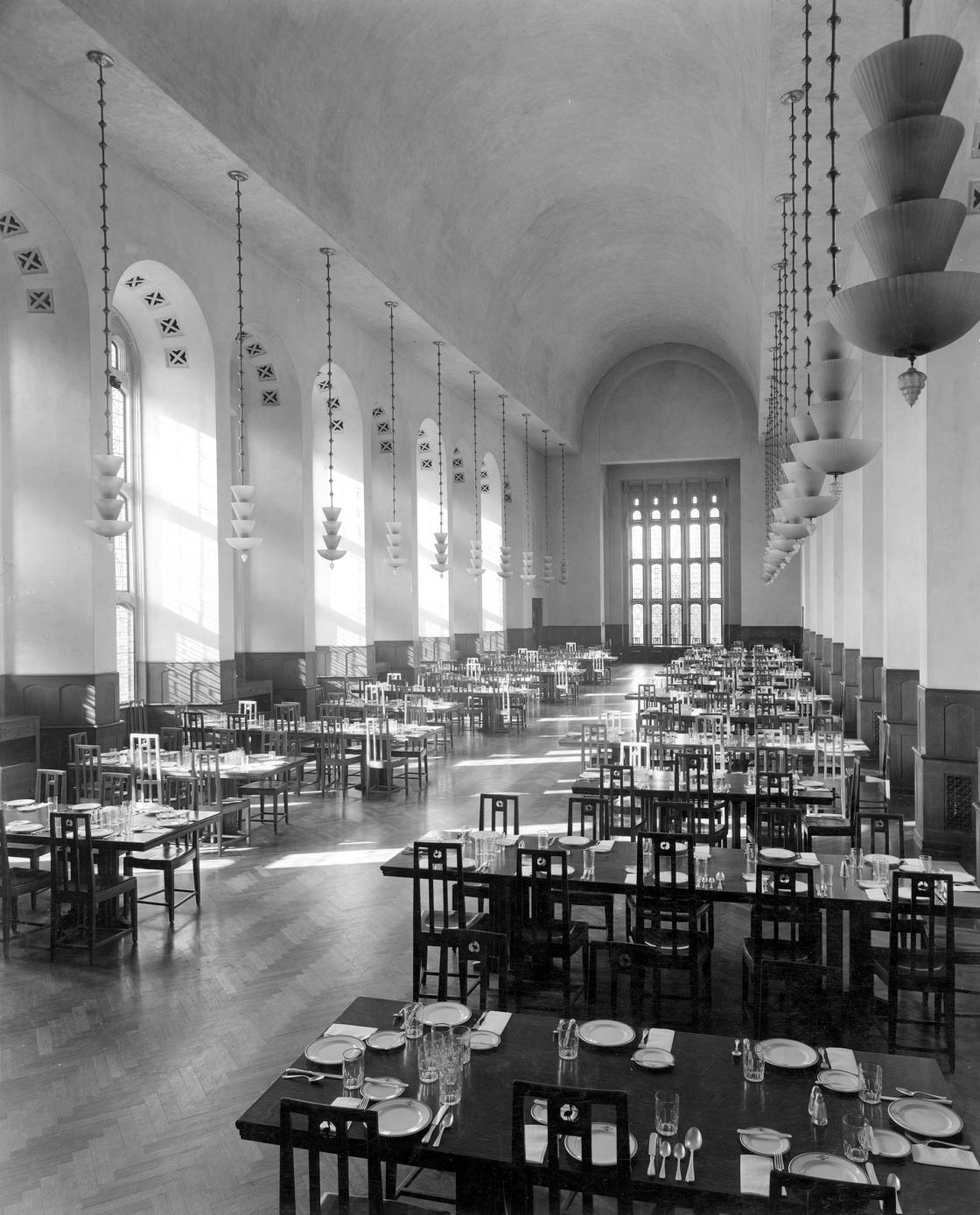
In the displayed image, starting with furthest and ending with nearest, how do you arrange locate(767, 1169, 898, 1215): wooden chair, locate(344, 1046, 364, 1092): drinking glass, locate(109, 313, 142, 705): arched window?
locate(109, 313, 142, 705): arched window
locate(344, 1046, 364, 1092): drinking glass
locate(767, 1169, 898, 1215): wooden chair

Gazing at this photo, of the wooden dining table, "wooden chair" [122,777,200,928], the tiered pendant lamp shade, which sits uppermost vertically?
the tiered pendant lamp shade

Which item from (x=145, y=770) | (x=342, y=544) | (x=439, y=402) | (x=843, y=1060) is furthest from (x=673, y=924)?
(x=439, y=402)

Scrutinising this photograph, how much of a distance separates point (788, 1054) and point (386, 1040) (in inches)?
59.2

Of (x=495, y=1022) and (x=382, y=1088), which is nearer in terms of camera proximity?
(x=382, y=1088)

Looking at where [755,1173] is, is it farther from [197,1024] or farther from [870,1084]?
[197,1024]

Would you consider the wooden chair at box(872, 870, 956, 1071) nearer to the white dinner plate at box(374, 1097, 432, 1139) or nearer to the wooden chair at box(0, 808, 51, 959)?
the white dinner plate at box(374, 1097, 432, 1139)

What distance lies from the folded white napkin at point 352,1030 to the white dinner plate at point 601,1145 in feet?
3.43

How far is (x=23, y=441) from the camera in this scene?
11047mm

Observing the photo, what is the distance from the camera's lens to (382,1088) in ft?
11.0

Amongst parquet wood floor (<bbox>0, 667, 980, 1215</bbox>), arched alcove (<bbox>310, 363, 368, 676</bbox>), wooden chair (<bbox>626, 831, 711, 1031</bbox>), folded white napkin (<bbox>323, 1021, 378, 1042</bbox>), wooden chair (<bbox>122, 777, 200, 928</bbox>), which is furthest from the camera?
arched alcove (<bbox>310, 363, 368, 676</bbox>)

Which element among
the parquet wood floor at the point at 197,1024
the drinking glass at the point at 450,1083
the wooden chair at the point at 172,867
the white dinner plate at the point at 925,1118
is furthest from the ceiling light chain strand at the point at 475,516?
the white dinner plate at the point at 925,1118

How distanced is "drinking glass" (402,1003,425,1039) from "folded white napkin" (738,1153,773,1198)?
4.42ft

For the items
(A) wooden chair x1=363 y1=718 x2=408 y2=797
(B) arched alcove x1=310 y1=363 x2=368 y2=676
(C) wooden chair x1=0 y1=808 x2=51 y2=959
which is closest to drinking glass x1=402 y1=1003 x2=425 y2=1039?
(C) wooden chair x1=0 y1=808 x2=51 y2=959

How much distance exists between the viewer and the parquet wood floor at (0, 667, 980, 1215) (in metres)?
4.09
